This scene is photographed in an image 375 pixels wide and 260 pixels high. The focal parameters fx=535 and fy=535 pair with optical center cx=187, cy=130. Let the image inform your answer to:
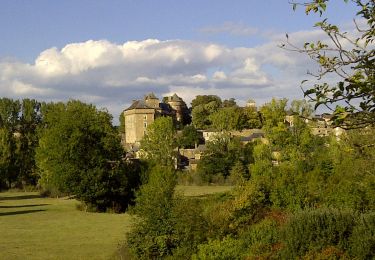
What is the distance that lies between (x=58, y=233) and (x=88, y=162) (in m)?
16.0

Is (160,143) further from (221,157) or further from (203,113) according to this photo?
(203,113)

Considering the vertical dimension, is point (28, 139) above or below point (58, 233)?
above

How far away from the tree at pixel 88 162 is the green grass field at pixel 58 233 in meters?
2.32

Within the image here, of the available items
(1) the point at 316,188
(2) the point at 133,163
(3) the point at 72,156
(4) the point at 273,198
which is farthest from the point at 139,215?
(2) the point at 133,163

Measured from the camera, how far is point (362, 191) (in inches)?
1024

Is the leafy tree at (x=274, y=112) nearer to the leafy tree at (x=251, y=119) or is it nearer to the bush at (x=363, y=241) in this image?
the leafy tree at (x=251, y=119)

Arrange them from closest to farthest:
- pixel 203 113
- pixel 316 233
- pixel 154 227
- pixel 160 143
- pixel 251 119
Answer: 1. pixel 316 233
2. pixel 154 227
3. pixel 160 143
4. pixel 251 119
5. pixel 203 113

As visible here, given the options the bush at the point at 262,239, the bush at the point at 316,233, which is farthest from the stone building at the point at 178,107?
the bush at the point at 316,233

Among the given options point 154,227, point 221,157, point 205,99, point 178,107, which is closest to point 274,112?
point 221,157

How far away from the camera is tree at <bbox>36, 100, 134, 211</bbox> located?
147 ft

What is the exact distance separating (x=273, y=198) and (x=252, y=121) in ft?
309

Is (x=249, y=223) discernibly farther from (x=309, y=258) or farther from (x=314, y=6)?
(x=314, y=6)

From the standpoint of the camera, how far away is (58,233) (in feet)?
99.3

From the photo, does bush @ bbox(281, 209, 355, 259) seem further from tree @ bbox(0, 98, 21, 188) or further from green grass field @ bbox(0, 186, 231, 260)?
tree @ bbox(0, 98, 21, 188)
